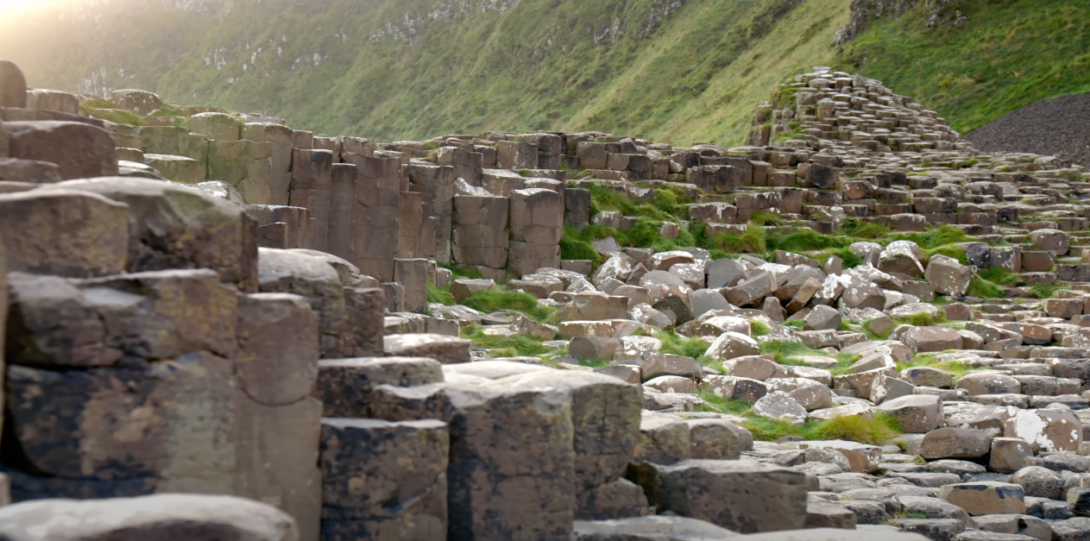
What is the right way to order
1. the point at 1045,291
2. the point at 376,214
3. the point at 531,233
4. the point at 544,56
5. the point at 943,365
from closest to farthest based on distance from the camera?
the point at 943,365 → the point at 376,214 → the point at 531,233 → the point at 1045,291 → the point at 544,56

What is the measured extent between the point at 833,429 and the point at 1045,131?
31.1 metres

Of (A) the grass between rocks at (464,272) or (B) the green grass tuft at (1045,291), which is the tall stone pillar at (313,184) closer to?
(A) the grass between rocks at (464,272)

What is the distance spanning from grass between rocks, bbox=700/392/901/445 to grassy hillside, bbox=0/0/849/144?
107 ft

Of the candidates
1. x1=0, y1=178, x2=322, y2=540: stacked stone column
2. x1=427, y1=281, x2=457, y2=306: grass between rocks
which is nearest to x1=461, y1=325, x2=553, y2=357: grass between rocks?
x1=427, y1=281, x2=457, y2=306: grass between rocks

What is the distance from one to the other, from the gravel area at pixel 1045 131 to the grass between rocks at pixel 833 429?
27.6 metres

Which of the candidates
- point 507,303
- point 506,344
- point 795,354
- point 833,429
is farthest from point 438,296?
point 833,429

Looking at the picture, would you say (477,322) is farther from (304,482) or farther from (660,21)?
(660,21)

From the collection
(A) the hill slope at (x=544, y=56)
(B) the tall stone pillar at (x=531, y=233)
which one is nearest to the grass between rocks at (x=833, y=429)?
(B) the tall stone pillar at (x=531, y=233)

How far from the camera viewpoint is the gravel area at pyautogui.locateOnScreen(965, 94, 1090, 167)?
3706 centimetres

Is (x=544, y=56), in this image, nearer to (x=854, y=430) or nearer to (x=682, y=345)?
(x=682, y=345)

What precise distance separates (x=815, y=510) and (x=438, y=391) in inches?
112

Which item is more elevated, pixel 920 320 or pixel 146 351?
pixel 146 351

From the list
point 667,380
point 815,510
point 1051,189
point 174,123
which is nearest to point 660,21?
point 1051,189

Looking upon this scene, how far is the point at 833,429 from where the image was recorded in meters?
12.5
